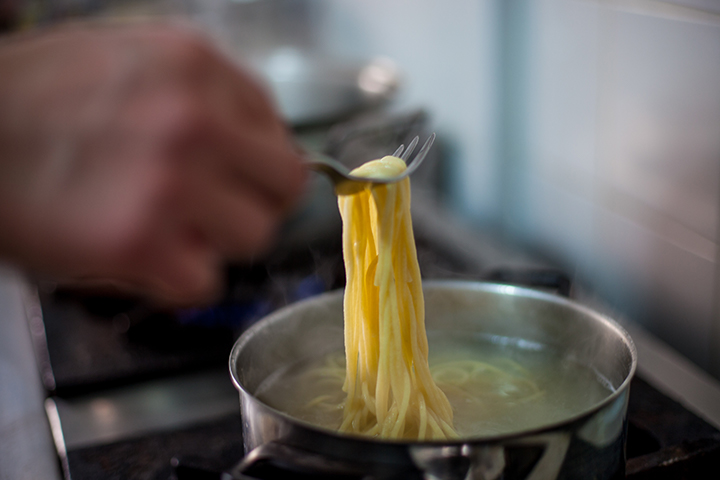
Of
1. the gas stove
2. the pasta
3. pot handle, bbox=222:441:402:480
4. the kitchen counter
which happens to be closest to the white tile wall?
the gas stove

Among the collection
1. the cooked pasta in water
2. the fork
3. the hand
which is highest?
the hand

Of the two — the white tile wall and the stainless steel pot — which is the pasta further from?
the white tile wall

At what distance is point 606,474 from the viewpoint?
57 centimetres

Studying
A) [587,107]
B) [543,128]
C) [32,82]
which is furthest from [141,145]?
[543,128]

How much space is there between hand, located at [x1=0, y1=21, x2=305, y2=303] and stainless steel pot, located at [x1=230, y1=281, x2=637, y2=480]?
0.14 metres

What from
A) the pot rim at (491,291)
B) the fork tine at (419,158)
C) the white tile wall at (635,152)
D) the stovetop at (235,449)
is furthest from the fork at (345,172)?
the white tile wall at (635,152)

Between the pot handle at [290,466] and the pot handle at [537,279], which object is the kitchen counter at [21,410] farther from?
the pot handle at [537,279]

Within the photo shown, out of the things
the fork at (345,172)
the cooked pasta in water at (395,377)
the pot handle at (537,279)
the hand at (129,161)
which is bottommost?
the pot handle at (537,279)

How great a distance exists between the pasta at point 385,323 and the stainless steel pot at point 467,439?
6 cm

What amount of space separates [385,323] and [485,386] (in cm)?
14

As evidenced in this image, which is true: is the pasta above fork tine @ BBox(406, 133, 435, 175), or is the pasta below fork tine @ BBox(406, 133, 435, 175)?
below

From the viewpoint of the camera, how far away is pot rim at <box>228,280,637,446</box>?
1.59 ft

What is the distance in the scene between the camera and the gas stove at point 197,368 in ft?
2.67

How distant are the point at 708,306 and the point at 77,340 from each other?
997 millimetres
